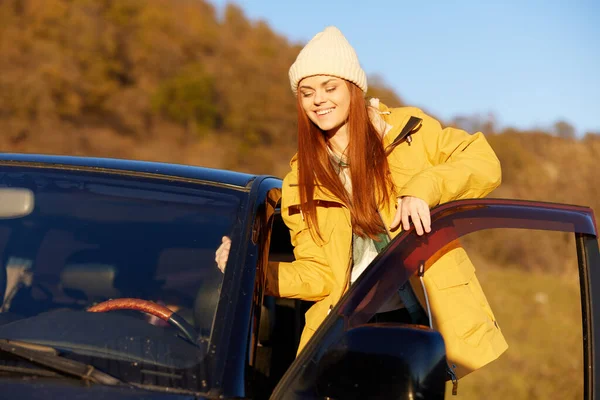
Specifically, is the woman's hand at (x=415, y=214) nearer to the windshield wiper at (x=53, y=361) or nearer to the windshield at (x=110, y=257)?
the windshield at (x=110, y=257)

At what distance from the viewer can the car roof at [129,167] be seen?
2.55m

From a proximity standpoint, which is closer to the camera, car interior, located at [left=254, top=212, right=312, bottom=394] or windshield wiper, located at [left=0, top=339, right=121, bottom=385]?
windshield wiper, located at [left=0, top=339, right=121, bottom=385]

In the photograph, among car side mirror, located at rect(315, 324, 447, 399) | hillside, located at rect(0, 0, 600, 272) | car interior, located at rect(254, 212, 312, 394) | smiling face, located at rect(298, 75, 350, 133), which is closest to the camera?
Result: car side mirror, located at rect(315, 324, 447, 399)

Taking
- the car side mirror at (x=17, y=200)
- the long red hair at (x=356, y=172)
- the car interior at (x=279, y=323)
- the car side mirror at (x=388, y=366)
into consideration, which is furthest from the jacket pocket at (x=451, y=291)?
the car side mirror at (x=17, y=200)

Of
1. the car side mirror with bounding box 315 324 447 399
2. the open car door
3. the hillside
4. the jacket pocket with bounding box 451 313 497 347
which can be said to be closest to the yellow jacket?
the jacket pocket with bounding box 451 313 497 347

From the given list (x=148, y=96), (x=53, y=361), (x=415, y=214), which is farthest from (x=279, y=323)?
(x=148, y=96)

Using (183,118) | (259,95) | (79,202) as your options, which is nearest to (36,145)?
(183,118)

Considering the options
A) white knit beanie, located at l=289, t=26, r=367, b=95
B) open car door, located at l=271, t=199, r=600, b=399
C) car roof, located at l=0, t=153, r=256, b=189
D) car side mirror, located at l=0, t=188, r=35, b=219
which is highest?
white knit beanie, located at l=289, t=26, r=367, b=95

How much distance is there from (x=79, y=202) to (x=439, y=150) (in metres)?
1.14

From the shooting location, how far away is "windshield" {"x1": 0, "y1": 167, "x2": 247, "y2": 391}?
212 cm

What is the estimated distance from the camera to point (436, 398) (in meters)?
1.83

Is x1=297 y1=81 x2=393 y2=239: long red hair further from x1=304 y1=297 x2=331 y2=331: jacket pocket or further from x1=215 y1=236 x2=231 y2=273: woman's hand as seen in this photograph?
x1=215 y1=236 x2=231 y2=273: woman's hand

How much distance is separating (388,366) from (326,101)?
1.10 meters

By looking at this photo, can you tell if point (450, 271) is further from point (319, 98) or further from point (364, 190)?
point (319, 98)
